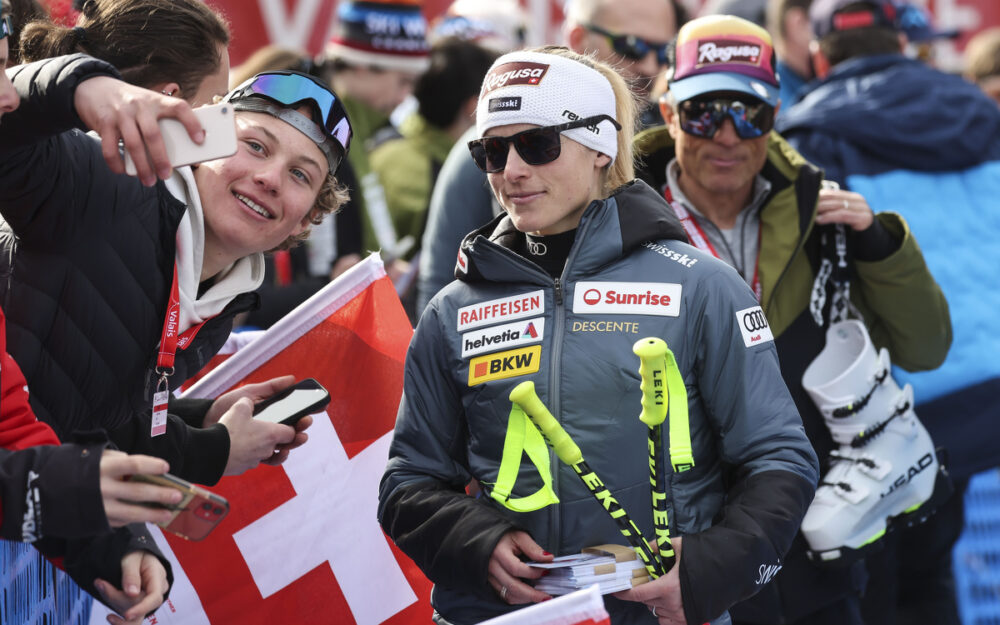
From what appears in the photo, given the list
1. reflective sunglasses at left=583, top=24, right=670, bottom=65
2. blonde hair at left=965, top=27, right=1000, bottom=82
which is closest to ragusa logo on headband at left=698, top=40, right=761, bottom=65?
reflective sunglasses at left=583, top=24, right=670, bottom=65

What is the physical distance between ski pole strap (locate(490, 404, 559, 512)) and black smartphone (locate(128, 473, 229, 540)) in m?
0.55

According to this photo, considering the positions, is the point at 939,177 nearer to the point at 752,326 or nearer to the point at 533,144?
the point at 752,326

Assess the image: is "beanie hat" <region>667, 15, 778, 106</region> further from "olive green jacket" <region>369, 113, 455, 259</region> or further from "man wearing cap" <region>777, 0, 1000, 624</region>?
"olive green jacket" <region>369, 113, 455, 259</region>

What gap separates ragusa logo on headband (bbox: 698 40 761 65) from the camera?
133 inches

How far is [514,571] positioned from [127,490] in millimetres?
766

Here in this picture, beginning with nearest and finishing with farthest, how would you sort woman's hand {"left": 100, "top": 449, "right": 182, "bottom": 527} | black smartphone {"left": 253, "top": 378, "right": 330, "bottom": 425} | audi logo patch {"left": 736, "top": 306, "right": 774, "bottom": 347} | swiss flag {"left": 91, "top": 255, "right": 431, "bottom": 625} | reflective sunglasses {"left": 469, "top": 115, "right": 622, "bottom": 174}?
1. woman's hand {"left": 100, "top": 449, "right": 182, "bottom": 527}
2. audi logo patch {"left": 736, "top": 306, "right": 774, "bottom": 347}
3. reflective sunglasses {"left": 469, "top": 115, "right": 622, "bottom": 174}
4. black smartphone {"left": 253, "top": 378, "right": 330, "bottom": 425}
5. swiss flag {"left": 91, "top": 255, "right": 431, "bottom": 625}

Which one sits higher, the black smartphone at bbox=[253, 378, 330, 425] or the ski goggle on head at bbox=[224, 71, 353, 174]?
the ski goggle on head at bbox=[224, 71, 353, 174]

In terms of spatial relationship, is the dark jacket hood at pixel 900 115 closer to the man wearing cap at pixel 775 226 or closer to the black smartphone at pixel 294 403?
the man wearing cap at pixel 775 226

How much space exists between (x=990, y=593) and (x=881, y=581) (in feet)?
4.58

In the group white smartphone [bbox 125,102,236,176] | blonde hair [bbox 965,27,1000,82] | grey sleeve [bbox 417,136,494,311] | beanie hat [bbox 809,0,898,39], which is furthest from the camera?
blonde hair [bbox 965,27,1000,82]

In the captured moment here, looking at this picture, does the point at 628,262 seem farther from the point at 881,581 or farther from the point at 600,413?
the point at 881,581

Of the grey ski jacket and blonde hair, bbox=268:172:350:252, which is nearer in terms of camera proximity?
the grey ski jacket

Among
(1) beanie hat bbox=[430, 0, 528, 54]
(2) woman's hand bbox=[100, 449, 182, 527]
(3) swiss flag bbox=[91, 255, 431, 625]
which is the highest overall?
(1) beanie hat bbox=[430, 0, 528, 54]

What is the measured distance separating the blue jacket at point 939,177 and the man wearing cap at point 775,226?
77cm
